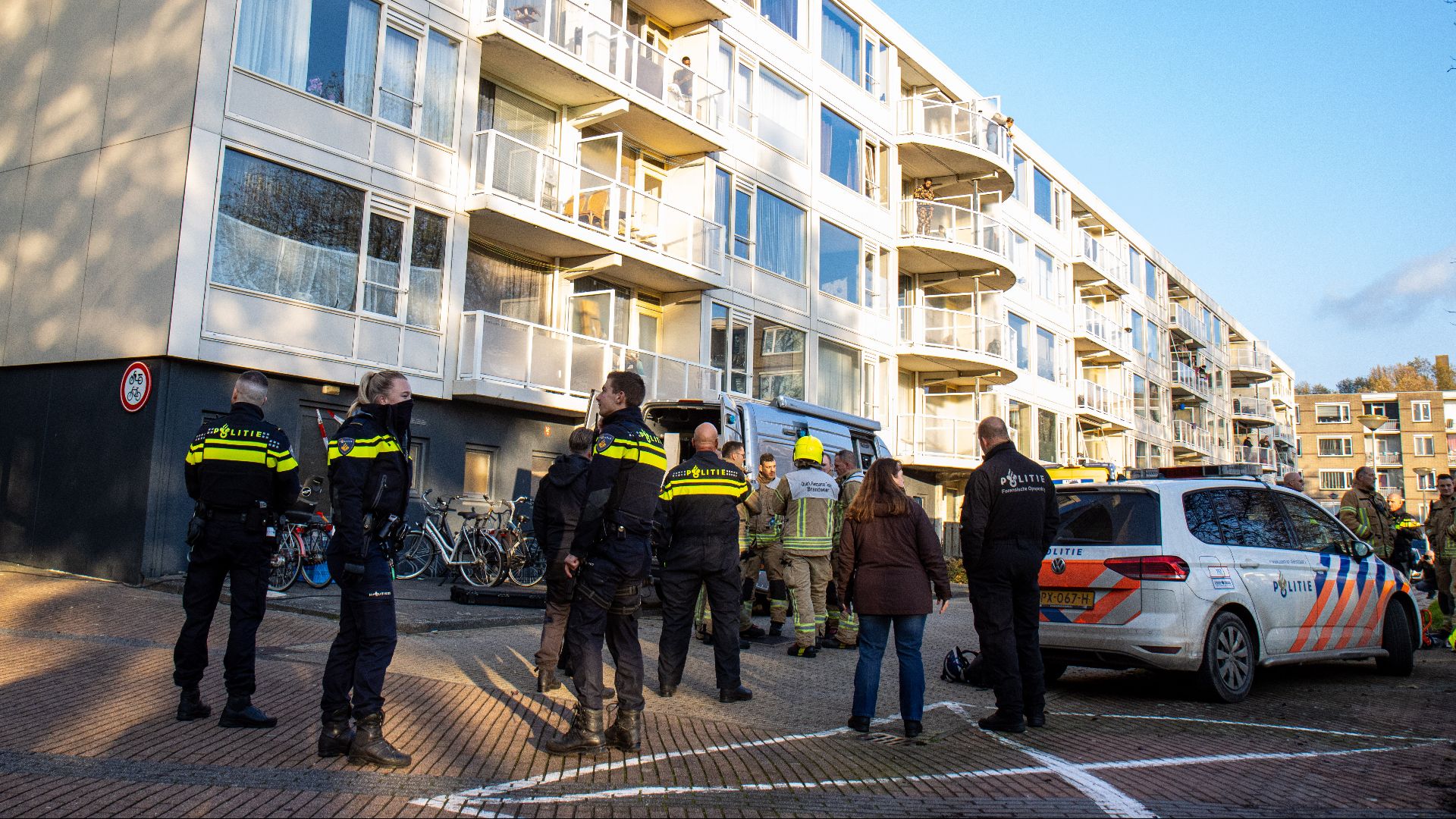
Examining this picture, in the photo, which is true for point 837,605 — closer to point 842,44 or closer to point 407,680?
point 407,680

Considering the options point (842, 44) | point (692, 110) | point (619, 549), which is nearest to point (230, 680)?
point (619, 549)

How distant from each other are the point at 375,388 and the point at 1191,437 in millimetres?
54615

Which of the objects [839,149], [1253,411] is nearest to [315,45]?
[839,149]

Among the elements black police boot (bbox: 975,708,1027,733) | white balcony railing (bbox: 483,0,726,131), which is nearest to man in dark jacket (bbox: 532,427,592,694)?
black police boot (bbox: 975,708,1027,733)

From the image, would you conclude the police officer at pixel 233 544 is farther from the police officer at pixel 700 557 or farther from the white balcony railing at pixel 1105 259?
the white balcony railing at pixel 1105 259

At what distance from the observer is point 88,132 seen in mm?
15086

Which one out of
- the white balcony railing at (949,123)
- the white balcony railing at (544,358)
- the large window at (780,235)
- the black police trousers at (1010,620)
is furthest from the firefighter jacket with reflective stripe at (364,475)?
the white balcony railing at (949,123)

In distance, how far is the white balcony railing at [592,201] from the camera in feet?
56.9

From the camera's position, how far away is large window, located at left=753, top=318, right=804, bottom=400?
23828 millimetres

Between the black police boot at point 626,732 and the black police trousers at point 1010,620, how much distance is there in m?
2.26

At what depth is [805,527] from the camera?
31.7 feet

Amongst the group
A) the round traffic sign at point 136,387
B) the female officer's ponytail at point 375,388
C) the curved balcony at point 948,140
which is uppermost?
the curved balcony at point 948,140

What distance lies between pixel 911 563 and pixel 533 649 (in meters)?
4.01

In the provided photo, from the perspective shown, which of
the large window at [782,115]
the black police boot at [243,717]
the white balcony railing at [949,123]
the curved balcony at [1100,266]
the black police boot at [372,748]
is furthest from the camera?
the curved balcony at [1100,266]
